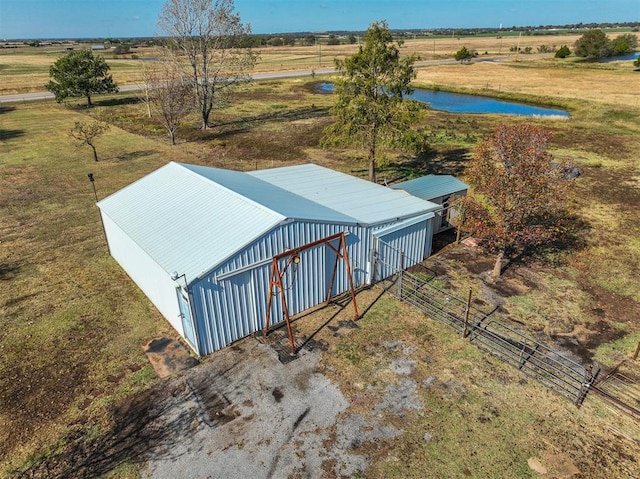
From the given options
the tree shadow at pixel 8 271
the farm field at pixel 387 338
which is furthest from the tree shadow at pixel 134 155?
the tree shadow at pixel 8 271

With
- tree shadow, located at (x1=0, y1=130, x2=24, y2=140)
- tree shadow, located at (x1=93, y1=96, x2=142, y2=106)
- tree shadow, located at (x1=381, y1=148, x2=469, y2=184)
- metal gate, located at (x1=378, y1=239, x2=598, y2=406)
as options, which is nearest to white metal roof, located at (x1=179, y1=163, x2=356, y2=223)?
metal gate, located at (x1=378, y1=239, x2=598, y2=406)

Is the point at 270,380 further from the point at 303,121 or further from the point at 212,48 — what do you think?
the point at 303,121

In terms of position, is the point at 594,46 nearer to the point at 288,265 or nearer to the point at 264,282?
the point at 288,265

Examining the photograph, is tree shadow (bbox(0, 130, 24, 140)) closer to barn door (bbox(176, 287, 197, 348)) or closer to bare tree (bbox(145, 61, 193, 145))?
bare tree (bbox(145, 61, 193, 145))

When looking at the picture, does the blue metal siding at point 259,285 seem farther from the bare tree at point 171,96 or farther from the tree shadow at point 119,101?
the tree shadow at point 119,101

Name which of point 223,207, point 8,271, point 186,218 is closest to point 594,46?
point 223,207

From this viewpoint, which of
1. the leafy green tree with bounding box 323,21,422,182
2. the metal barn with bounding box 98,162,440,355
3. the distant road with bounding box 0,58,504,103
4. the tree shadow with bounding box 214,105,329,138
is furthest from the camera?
the distant road with bounding box 0,58,504,103

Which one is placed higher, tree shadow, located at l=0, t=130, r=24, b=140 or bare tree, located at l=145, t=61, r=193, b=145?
bare tree, located at l=145, t=61, r=193, b=145
